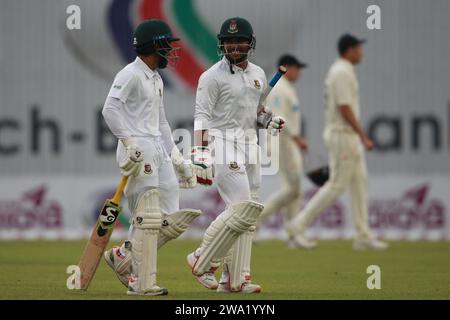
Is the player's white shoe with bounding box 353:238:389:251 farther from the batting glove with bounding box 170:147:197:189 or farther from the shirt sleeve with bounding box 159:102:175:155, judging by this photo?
the batting glove with bounding box 170:147:197:189

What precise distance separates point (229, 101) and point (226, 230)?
0.90 metres

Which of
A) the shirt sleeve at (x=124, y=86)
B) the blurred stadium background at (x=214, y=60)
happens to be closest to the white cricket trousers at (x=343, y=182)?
the blurred stadium background at (x=214, y=60)

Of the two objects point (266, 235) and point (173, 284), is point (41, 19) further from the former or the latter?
point (173, 284)

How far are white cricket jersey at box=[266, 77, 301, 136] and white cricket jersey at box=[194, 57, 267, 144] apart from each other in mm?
5269

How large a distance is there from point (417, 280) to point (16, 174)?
8.12 m

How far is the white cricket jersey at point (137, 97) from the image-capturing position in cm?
842

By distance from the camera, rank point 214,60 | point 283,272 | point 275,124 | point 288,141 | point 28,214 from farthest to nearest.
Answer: point 214,60
point 28,214
point 288,141
point 283,272
point 275,124

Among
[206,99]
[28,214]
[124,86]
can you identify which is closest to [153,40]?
[124,86]

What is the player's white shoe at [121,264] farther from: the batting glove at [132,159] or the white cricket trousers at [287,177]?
the white cricket trousers at [287,177]

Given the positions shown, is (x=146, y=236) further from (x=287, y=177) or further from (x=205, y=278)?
(x=287, y=177)

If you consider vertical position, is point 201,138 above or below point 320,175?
above

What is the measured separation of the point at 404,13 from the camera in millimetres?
17000

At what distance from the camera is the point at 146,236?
839 cm

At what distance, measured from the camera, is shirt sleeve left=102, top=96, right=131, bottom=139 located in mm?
8352
